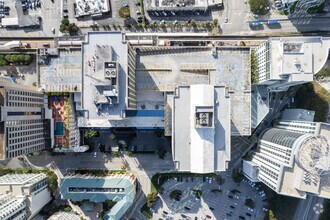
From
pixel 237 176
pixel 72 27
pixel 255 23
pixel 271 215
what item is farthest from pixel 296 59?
pixel 72 27

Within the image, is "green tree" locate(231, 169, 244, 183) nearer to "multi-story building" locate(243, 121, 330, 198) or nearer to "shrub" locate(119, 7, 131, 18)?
"multi-story building" locate(243, 121, 330, 198)

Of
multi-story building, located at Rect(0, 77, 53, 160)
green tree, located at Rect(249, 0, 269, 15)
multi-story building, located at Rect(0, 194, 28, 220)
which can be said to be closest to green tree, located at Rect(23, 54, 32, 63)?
multi-story building, located at Rect(0, 77, 53, 160)

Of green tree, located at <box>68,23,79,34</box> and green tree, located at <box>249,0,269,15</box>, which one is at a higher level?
green tree, located at <box>249,0,269,15</box>

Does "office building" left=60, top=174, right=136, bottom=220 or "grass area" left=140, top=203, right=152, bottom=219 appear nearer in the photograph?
"office building" left=60, top=174, right=136, bottom=220

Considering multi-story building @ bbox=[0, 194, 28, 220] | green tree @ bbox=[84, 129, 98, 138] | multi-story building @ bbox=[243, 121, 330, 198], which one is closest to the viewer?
multi-story building @ bbox=[243, 121, 330, 198]

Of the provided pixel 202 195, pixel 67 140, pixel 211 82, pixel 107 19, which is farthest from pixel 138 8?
pixel 202 195

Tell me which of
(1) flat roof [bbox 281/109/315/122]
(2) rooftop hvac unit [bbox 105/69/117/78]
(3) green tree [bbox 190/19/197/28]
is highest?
(3) green tree [bbox 190/19/197/28]

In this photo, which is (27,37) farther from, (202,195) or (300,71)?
(300,71)
